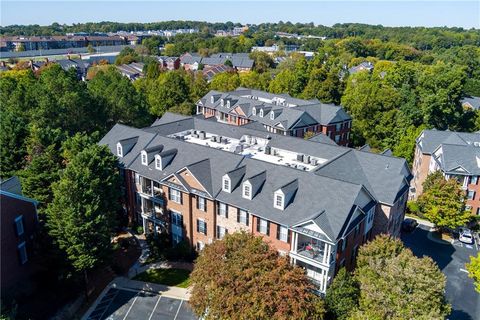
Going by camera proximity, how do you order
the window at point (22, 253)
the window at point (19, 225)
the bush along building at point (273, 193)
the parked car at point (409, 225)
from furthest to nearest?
the parked car at point (409, 225) < the window at point (22, 253) < the window at point (19, 225) < the bush along building at point (273, 193)

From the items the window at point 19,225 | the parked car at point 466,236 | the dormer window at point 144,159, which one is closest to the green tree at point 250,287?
the window at point 19,225

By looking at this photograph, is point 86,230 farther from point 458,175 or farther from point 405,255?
point 458,175

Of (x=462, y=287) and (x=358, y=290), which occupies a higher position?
(x=358, y=290)

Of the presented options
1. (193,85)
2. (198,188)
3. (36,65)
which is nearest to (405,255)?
(198,188)

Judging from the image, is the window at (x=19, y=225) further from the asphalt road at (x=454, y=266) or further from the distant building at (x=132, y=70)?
the distant building at (x=132, y=70)

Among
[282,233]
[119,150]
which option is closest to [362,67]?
[119,150]

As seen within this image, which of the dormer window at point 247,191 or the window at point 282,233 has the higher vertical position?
the dormer window at point 247,191
